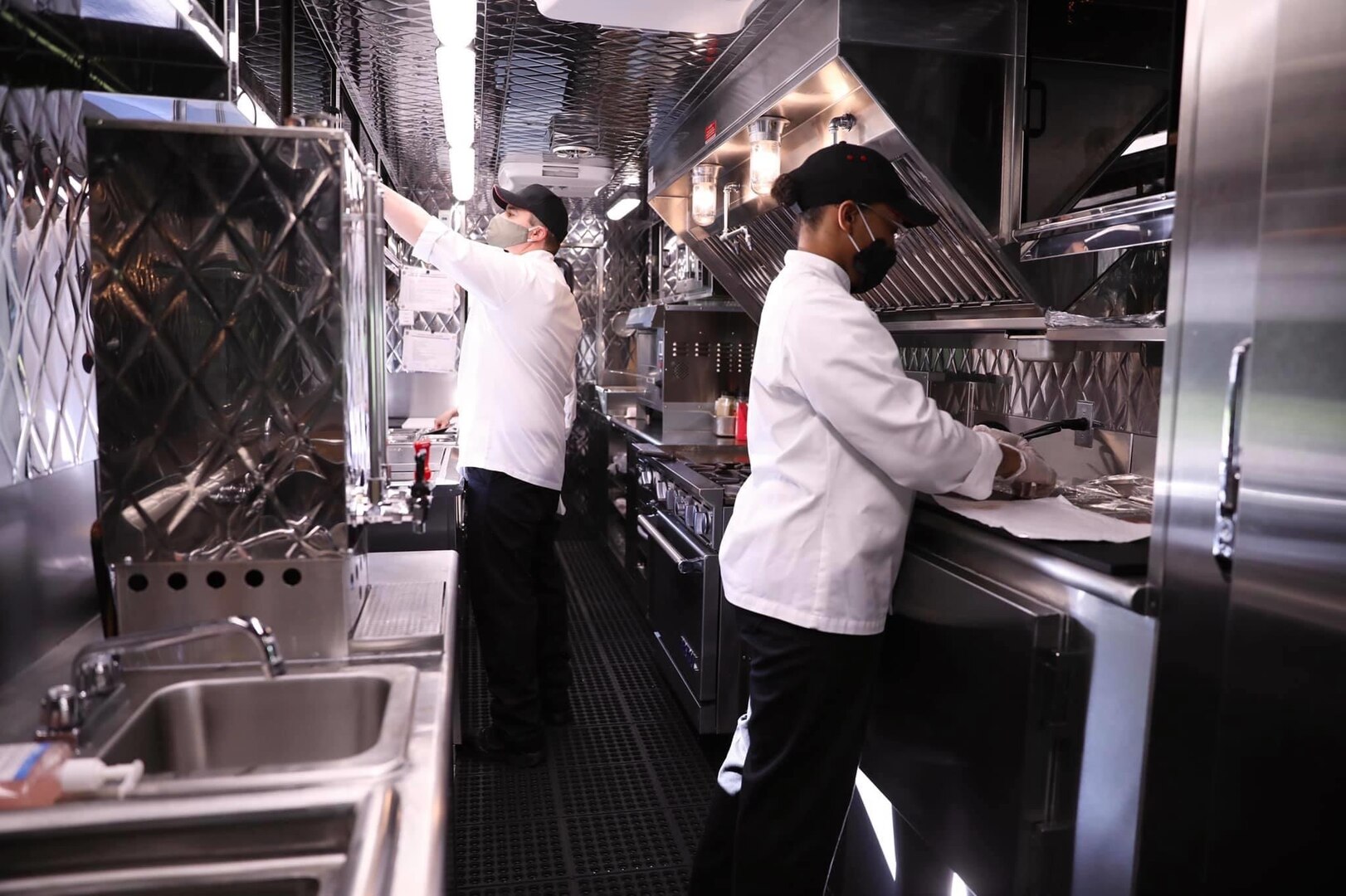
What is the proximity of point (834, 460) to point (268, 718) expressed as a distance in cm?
120

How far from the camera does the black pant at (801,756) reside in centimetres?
199

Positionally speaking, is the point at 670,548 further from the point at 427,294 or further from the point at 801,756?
the point at 427,294

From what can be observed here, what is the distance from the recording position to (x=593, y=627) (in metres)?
4.70

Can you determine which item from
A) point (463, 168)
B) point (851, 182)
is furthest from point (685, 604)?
point (463, 168)

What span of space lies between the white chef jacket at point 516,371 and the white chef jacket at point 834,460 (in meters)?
1.23

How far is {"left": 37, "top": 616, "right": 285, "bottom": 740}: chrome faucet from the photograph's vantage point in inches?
45.6

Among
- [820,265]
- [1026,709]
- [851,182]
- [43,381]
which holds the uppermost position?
[851,182]

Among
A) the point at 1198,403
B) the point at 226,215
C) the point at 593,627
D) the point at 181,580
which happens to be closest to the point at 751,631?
the point at 1198,403

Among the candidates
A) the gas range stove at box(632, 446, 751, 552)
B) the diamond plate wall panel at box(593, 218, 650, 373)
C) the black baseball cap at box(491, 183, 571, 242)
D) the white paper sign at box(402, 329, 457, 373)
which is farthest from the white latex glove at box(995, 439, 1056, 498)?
the diamond plate wall panel at box(593, 218, 650, 373)

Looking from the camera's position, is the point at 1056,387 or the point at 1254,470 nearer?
the point at 1254,470

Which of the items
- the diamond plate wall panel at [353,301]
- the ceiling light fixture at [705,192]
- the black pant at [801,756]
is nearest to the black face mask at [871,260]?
the black pant at [801,756]

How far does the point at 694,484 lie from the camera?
3.33 m

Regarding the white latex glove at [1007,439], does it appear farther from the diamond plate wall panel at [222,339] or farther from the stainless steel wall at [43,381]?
the stainless steel wall at [43,381]

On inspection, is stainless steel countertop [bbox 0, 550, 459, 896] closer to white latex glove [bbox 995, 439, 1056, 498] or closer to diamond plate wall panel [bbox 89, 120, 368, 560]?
diamond plate wall panel [bbox 89, 120, 368, 560]
